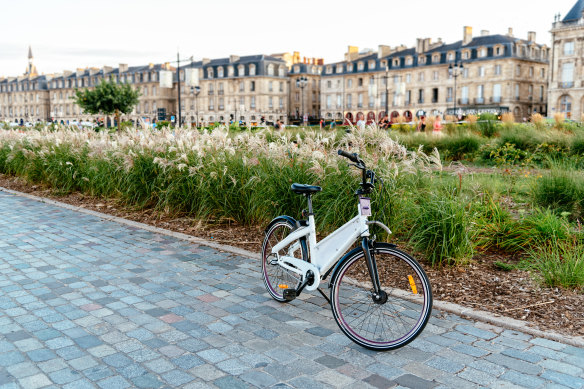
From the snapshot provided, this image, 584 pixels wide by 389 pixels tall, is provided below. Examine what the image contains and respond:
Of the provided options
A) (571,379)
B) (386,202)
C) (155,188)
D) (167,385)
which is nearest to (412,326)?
(571,379)

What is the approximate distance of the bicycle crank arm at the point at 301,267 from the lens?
13.7ft

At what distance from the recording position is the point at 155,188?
8.62 m

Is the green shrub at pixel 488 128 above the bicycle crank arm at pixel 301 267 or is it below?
above

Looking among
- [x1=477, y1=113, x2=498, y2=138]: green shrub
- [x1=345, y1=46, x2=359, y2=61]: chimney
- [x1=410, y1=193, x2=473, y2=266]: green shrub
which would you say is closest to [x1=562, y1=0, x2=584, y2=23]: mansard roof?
[x1=345, y1=46, x2=359, y2=61]: chimney

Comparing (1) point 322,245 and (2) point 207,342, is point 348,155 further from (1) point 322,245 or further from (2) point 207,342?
(2) point 207,342

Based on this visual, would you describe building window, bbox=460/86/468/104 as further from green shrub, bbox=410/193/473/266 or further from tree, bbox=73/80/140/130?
green shrub, bbox=410/193/473/266

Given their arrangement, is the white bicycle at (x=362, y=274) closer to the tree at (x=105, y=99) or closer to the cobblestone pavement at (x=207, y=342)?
the cobblestone pavement at (x=207, y=342)

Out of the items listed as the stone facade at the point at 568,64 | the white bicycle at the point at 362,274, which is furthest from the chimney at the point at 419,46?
the white bicycle at the point at 362,274

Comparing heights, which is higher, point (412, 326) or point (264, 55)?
point (264, 55)

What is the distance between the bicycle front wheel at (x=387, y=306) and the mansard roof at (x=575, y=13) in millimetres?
63325

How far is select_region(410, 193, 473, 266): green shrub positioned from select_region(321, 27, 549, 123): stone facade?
181 feet

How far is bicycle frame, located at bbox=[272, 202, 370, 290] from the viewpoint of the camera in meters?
3.91

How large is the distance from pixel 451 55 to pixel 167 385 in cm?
6827

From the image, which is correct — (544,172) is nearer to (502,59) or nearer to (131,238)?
(131,238)
